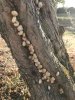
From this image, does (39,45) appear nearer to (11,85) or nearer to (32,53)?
(32,53)

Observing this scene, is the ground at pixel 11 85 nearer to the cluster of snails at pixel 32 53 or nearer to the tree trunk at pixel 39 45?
the tree trunk at pixel 39 45

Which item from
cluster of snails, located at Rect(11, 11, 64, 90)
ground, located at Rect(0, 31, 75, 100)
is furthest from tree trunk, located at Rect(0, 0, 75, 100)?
ground, located at Rect(0, 31, 75, 100)

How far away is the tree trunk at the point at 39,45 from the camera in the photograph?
3.50m

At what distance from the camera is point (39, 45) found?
12.1 ft

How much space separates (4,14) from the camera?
346 centimetres

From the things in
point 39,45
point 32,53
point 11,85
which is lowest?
point 11,85

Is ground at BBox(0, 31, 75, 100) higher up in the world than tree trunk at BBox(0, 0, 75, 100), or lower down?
lower down

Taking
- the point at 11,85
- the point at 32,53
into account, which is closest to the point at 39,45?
the point at 32,53

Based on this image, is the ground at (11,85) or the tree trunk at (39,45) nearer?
the tree trunk at (39,45)

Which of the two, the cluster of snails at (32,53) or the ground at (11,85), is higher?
the cluster of snails at (32,53)

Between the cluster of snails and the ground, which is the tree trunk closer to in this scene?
the cluster of snails

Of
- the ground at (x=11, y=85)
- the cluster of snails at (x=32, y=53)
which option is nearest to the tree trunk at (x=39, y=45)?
the cluster of snails at (x=32, y=53)

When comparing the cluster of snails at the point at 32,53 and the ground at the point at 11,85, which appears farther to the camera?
the ground at the point at 11,85

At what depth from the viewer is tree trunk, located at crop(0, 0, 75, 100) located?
3.50 metres
